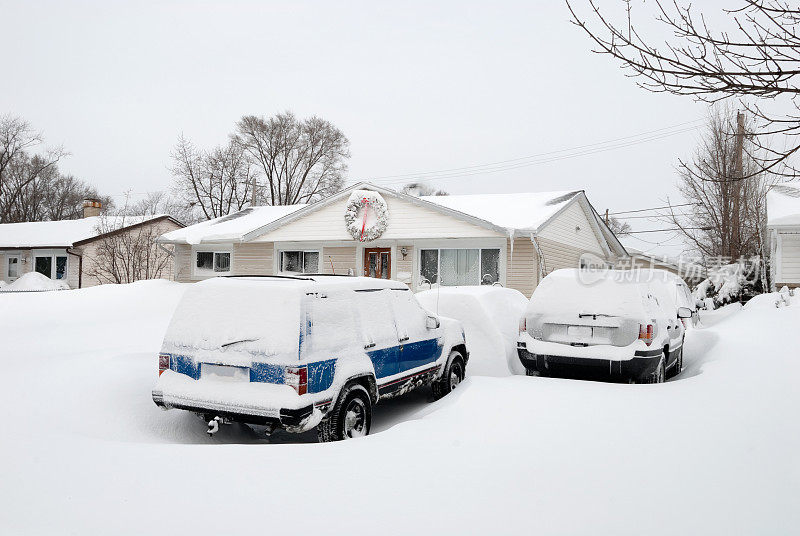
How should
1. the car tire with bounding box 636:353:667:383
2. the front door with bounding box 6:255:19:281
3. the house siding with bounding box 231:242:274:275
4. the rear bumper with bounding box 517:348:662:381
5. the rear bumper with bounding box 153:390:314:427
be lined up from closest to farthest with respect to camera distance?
1. the rear bumper with bounding box 153:390:314:427
2. the rear bumper with bounding box 517:348:662:381
3. the car tire with bounding box 636:353:667:383
4. the house siding with bounding box 231:242:274:275
5. the front door with bounding box 6:255:19:281

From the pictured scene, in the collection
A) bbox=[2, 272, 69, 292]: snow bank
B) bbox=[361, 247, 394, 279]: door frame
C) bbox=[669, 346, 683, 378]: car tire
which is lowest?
bbox=[669, 346, 683, 378]: car tire

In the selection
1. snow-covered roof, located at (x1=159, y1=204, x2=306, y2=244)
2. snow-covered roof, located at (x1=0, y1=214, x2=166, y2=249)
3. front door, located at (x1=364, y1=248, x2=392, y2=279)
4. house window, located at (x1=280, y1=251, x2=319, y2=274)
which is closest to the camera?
front door, located at (x1=364, y1=248, x2=392, y2=279)

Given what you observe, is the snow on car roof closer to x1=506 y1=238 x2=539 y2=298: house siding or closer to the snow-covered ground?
x1=506 y1=238 x2=539 y2=298: house siding

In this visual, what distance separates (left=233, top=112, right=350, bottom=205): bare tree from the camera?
44.5m

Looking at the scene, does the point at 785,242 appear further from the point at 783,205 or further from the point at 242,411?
the point at 242,411

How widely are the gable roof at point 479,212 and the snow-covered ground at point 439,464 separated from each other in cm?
1033

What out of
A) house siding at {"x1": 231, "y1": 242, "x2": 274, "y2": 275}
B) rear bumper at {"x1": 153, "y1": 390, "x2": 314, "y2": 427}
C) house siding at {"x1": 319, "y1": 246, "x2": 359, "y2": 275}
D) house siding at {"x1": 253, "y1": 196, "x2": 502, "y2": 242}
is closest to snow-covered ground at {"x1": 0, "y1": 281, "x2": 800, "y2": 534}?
rear bumper at {"x1": 153, "y1": 390, "x2": 314, "y2": 427}

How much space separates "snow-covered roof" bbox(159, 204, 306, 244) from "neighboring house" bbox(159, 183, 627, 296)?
78mm

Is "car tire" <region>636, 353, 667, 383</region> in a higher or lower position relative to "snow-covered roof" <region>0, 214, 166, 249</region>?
lower

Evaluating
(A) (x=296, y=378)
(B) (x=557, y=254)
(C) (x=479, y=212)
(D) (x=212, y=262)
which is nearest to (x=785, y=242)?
(B) (x=557, y=254)

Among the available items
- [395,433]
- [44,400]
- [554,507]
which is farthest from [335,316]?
[44,400]

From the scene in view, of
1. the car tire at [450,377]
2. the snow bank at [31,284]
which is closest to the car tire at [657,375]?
the car tire at [450,377]

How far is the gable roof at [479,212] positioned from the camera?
16.5m

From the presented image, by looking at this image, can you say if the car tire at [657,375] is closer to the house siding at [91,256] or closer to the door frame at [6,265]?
the house siding at [91,256]
